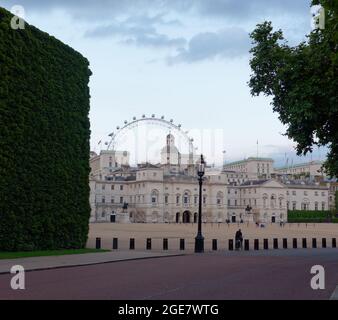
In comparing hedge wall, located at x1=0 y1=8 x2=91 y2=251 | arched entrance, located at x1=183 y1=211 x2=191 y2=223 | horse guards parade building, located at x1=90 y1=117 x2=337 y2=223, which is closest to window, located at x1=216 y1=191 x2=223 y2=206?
horse guards parade building, located at x1=90 y1=117 x2=337 y2=223

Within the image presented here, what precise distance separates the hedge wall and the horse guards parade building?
403ft

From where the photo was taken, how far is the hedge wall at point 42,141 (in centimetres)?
2566

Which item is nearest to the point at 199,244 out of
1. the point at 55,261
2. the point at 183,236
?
the point at 55,261

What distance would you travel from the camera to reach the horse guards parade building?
16350 cm

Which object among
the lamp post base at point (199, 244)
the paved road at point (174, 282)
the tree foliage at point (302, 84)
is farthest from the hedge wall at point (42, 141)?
the tree foliage at point (302, 84)

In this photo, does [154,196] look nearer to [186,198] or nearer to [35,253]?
[186,198]

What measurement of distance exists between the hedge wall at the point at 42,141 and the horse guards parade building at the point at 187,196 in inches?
4840

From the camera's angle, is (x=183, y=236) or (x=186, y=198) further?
(x=186, y=198)

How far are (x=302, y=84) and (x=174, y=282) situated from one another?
11628 millimetres

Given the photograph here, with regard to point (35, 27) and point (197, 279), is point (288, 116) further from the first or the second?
point (35, 27)

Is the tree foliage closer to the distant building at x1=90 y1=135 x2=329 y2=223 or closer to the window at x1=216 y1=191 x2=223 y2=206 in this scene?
the distant building at x1=90 y1=135 x2=329 y2=223

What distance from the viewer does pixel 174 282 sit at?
15.7 meters

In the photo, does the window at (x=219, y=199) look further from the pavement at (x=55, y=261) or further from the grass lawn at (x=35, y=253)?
the pavement at (x=55, y=261)
